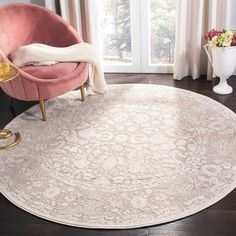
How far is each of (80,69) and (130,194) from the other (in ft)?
4.42

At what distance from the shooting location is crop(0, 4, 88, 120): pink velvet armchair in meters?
3.08

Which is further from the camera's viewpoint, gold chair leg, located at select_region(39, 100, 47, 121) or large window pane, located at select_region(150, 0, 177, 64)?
large window pane, located at select_region(150, 0, 177, 64)

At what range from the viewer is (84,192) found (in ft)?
7.92

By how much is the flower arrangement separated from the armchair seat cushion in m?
1.21

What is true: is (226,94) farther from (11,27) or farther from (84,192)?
(11,27)

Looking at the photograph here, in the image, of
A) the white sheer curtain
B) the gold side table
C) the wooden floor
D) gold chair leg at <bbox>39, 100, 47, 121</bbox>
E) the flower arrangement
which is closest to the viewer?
the wooden floor

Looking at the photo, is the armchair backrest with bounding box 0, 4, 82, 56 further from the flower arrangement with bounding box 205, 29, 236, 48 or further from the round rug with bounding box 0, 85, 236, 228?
the flower arrangement with bounding box 205, 29, 236, 48

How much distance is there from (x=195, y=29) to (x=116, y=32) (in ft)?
2.70

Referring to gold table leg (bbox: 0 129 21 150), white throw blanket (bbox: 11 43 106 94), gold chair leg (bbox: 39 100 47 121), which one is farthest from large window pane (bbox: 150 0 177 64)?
gold table leg (bbox: 0 129 21 150)

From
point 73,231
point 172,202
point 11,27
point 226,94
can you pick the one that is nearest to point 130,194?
point 172,202

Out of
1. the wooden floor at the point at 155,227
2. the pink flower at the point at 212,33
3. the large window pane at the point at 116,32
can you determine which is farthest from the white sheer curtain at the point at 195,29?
the wooden floor at the point at 155,227

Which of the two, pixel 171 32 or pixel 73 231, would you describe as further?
pixel 171 32

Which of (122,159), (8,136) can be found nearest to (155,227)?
(122,159)

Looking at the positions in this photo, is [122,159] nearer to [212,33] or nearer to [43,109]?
[43,109]
